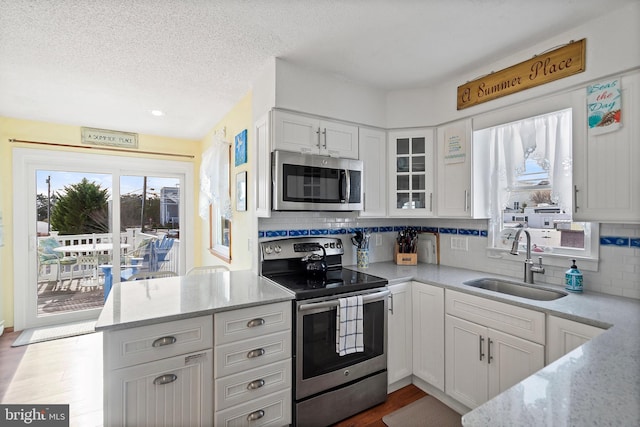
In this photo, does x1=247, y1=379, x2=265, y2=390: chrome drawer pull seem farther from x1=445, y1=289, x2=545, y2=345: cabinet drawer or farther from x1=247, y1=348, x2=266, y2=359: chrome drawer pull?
x1=445, y1=289, x2=545, y2=345: cabinet drawer

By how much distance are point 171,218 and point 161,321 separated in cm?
337

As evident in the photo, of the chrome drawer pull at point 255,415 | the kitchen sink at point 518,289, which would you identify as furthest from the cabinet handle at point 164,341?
the kitchen sink at point 518,289

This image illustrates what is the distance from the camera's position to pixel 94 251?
3945mm

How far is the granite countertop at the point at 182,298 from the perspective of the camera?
1480 mm

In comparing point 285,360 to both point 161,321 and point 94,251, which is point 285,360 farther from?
point 94,251

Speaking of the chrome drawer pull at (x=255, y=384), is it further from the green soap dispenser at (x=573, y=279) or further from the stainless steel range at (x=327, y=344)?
the green soap dispenser at (x=573, y=279)

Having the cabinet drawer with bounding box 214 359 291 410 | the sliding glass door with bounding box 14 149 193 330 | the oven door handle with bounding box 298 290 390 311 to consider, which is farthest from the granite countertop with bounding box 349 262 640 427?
the sliding glass door with bounding box 14 149 193 330

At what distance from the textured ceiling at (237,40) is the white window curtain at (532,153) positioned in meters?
0.55

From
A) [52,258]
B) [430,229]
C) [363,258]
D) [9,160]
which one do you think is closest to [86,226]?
[52,258]

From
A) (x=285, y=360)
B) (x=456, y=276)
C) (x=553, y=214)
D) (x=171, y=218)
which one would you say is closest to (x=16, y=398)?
(x=285, y=360)

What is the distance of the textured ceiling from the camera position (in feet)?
5.34

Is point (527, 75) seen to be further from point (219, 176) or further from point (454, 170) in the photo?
point (219, 176)

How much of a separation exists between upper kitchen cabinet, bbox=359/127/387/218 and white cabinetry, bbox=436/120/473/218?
1.57ft

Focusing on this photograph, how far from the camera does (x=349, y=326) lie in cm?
197
